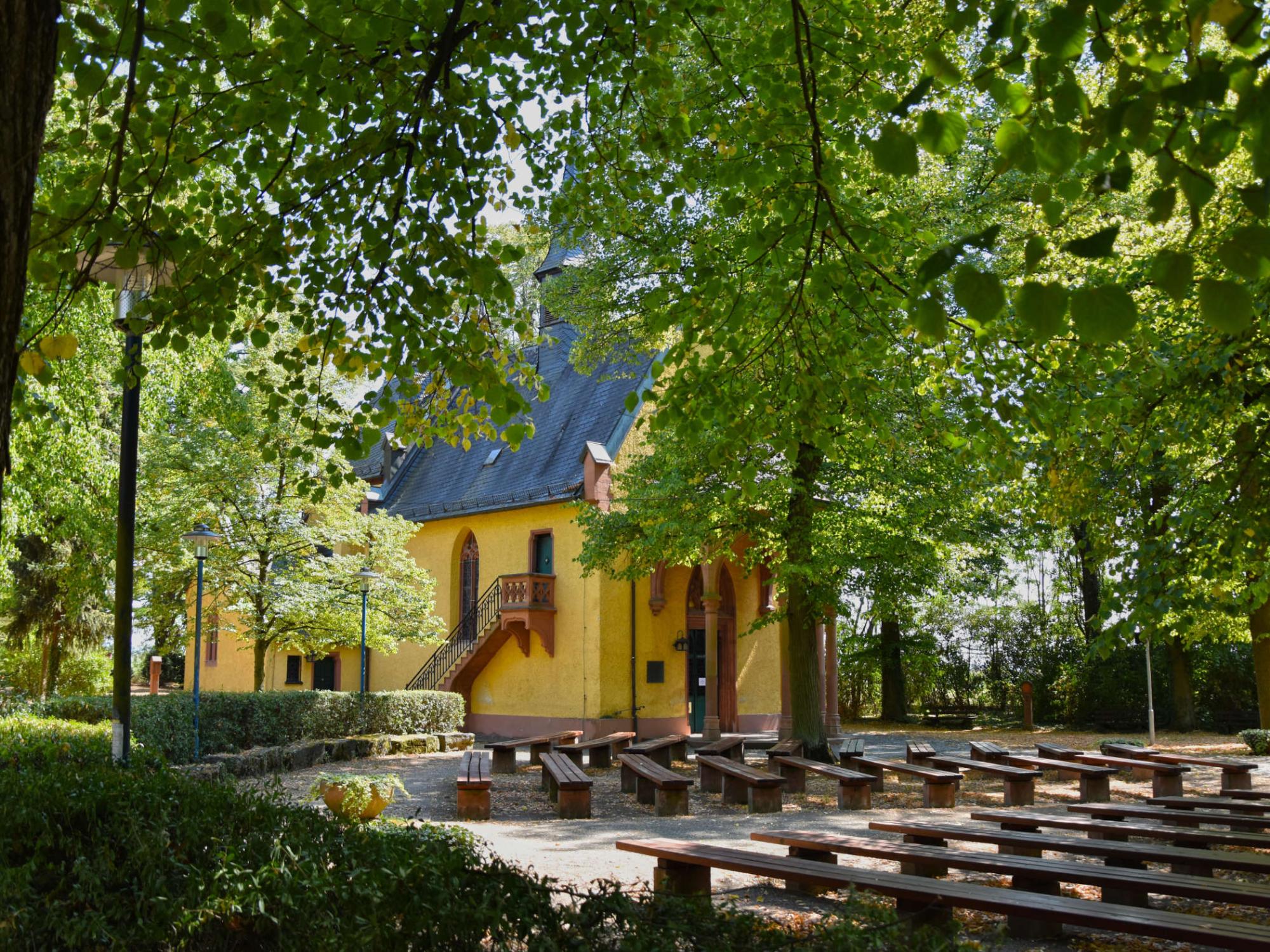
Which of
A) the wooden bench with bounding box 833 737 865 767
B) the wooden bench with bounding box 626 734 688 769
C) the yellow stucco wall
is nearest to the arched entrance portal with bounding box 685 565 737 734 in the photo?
the yellow stucco wall

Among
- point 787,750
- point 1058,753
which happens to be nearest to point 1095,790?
point 1058,753

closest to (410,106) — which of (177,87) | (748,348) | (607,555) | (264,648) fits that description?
(177,87)

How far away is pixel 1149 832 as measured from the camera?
8.09m

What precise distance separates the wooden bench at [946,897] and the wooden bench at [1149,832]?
1.61 m

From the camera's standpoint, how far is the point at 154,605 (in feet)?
75.2

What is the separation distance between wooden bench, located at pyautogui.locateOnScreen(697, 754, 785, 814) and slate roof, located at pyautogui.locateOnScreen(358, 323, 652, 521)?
10.5 m

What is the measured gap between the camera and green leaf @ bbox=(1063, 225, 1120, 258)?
2752 millimetres

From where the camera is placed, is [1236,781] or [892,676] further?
[892,676]

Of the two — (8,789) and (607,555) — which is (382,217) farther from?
(607,555)

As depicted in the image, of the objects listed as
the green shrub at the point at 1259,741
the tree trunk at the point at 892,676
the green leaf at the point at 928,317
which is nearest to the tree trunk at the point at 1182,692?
the tree trunk at the point at 892,676

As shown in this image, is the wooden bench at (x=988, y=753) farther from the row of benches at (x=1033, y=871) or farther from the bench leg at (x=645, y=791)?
the row of benches at (x=1033, y=871)

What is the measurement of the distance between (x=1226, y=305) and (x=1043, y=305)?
456 millimetres

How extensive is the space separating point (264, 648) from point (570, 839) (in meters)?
13.7

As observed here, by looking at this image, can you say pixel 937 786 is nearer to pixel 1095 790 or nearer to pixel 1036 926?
pixel 1095 790
